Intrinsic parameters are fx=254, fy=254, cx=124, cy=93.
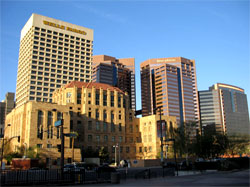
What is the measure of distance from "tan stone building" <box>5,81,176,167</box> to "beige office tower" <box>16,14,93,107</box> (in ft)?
98.1

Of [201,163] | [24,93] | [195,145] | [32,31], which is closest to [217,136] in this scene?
[195,145]

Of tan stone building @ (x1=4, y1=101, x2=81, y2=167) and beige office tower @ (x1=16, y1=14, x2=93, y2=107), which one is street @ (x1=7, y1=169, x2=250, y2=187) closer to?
tan stone building @ (x1=4, y1=101, x2=81, y2=167)

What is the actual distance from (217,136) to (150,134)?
46.1m

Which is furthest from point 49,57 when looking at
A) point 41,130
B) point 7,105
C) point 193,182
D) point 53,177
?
point 193,182

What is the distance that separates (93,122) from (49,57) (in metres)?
67.6

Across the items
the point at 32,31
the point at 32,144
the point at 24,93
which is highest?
the point at 32,31

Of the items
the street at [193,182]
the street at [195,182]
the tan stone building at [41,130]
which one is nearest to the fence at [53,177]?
the street at [193,182]

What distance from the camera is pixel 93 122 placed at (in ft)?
331

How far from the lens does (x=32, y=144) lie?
261 feet

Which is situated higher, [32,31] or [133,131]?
[32,31]

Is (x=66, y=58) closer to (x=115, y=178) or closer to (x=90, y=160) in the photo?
(x=90, y=160)

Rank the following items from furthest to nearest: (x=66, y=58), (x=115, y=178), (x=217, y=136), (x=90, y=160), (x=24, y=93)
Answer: (x=66, y=58) → (x=24, y=93) → (x=90, y=160) → (x=217, y=136) → (x=115, y=178)

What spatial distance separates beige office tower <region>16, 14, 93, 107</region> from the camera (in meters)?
142

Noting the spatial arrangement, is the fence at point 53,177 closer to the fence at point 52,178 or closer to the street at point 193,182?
the fence at point 52,178
